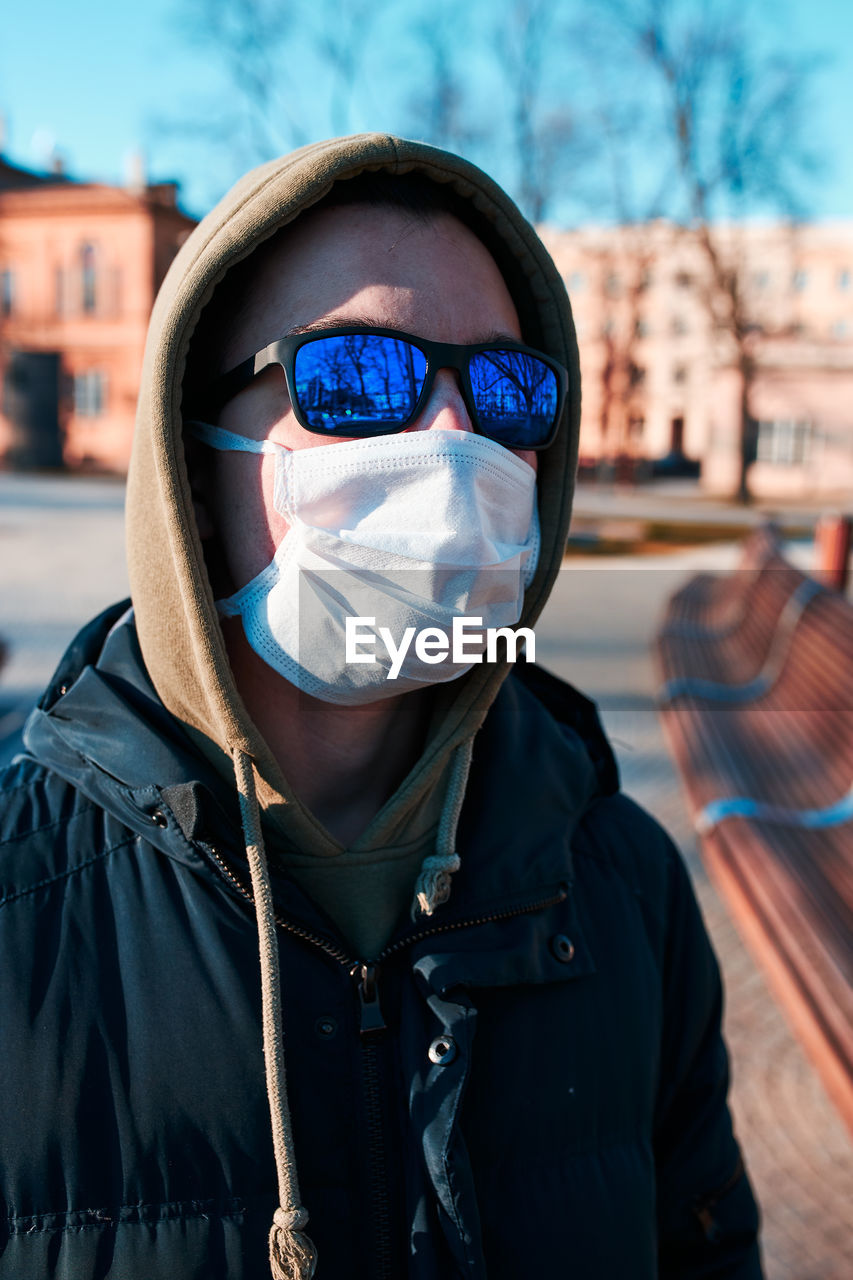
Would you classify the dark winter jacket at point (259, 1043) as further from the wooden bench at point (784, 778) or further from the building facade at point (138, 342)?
the building facade at point (138, 342)

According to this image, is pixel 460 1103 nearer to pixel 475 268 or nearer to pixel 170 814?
pixel 170 814

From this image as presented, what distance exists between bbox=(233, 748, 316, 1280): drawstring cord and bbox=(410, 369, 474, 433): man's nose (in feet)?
2.21

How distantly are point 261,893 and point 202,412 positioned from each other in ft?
2.44

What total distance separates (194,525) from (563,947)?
2.68 ft

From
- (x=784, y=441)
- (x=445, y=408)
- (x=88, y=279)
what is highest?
(x=88, y=279)

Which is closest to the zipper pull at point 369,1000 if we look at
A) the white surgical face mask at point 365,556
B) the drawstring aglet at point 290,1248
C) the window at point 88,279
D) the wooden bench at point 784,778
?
the drawstring aglet at point 290,1248

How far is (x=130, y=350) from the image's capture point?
4425 centimetres

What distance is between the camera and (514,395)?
5.60 ft

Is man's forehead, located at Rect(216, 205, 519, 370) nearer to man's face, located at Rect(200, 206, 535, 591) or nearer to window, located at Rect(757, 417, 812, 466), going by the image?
man's face, located at Rect(200, 206, 535, 591)

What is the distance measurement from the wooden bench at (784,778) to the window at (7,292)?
44.5 m

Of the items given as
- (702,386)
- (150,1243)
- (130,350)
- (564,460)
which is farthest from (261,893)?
(702,386)

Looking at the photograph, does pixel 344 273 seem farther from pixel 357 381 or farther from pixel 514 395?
pixel 514 395
